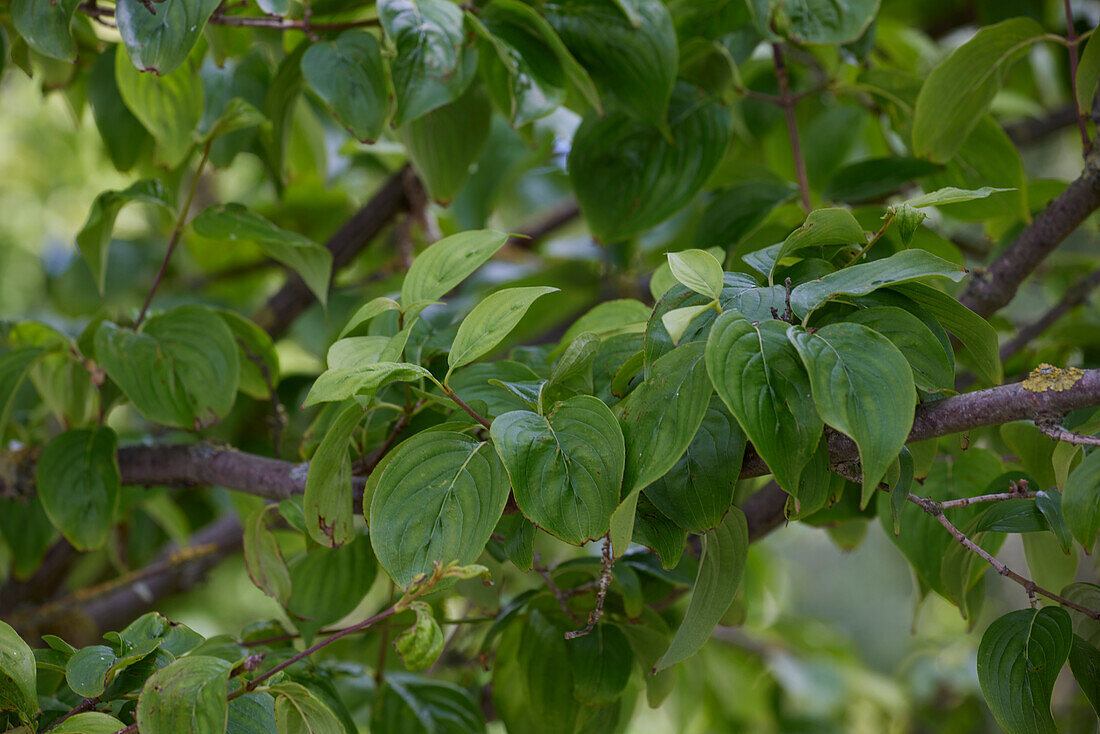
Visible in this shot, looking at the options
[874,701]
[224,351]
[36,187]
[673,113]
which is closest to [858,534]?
[673,113]

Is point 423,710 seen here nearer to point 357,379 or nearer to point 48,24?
point 357,379

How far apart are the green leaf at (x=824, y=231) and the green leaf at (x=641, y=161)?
0.22 m

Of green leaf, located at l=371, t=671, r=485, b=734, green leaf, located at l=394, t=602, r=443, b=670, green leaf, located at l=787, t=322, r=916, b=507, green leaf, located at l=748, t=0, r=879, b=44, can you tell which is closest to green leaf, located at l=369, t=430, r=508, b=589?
green leaf, located at l=394, t=602, r=443, b=670

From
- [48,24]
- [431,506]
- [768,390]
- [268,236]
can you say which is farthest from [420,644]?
[48,24]

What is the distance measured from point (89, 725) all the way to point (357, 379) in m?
0.16

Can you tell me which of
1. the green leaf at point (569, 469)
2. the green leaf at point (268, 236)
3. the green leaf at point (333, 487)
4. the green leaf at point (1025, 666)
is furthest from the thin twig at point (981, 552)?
the green leaf at point (268, 236)

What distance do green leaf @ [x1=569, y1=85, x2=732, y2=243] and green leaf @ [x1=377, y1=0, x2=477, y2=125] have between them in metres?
0.13

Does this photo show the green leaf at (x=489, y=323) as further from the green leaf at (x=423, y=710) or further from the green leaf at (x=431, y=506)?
the green leaf at (x=423, y=710)

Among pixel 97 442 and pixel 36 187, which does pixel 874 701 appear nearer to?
pixel 97 442

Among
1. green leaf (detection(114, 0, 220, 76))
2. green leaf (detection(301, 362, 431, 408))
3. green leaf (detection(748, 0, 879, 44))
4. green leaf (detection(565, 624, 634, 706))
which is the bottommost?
green leaf (detection(565, 624, 634, 706))

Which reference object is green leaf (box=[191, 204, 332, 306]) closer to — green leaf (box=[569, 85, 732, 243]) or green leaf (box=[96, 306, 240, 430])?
green leaf (box=[96, 306, 240, 430])

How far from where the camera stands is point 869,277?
11.5 inches

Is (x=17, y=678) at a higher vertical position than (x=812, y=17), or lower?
lower

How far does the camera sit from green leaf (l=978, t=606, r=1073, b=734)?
321mm
